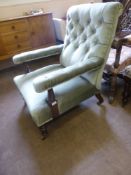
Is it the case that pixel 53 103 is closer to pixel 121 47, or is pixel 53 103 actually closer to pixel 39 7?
pixel 121 47

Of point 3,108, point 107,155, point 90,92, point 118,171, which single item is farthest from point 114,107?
point 3,108

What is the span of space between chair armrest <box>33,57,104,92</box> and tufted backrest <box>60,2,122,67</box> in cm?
11

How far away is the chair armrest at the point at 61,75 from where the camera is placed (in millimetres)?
1094

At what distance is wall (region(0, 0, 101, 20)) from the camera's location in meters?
2.54

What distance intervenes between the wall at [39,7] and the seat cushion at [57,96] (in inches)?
61.5

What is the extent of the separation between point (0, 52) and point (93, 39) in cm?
152

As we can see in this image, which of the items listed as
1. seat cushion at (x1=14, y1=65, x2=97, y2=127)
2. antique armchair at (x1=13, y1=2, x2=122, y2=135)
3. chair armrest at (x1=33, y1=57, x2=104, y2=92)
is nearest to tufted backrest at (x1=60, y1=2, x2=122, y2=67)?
antique armchair at (x1=13, y1=2, x2=122, y2=135)

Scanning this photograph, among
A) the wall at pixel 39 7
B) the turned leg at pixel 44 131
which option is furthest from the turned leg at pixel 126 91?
the wall at pixel 39 7

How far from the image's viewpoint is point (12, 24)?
2.27 m

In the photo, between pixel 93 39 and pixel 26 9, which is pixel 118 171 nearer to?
pixel 93 39

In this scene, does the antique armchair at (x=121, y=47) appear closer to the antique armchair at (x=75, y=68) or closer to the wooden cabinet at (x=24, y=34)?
the antique armchair at (x=75, y=68)

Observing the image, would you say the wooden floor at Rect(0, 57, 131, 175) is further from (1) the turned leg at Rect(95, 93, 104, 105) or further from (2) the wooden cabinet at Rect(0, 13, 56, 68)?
(2) the wooden cabinet at Rect(0, 13, 56, 68)

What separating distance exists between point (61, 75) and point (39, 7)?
2163 mm

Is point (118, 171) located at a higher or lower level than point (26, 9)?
lower
